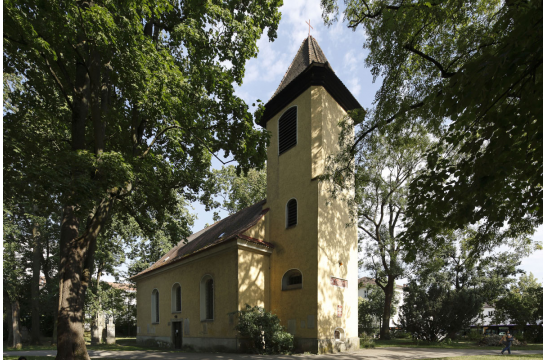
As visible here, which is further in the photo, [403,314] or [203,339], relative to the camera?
[403,314]

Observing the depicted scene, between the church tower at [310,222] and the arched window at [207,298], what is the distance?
361 centimetres

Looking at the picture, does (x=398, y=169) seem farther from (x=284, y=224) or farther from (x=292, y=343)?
(x=292, y=343)

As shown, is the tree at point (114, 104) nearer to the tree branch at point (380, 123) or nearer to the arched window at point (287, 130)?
the tree branch at point (380, 123)

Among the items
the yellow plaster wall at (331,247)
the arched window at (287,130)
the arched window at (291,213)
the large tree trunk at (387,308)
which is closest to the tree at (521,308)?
the large tree trunk at (387,308)

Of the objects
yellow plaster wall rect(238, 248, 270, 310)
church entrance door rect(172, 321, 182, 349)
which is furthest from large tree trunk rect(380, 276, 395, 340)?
church entrance door rect(172, 321, 182, 349)

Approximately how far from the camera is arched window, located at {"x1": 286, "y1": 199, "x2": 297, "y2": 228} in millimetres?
17609

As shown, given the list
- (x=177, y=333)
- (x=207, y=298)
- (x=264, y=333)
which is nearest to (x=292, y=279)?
(x=264, y=333)

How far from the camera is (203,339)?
18.1 metres

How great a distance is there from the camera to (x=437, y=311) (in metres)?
20.9

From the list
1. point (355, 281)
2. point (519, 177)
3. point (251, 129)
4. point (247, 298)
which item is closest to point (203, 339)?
point (247, 298)

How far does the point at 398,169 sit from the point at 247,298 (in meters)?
12.8

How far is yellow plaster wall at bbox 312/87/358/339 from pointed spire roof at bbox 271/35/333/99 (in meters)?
2.08

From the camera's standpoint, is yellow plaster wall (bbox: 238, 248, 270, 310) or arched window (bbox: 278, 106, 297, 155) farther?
arched window (bbox: 278, 106, 297, 155)

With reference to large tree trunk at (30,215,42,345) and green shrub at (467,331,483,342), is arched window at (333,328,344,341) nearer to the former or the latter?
green shrub at (467,331,483,342)
